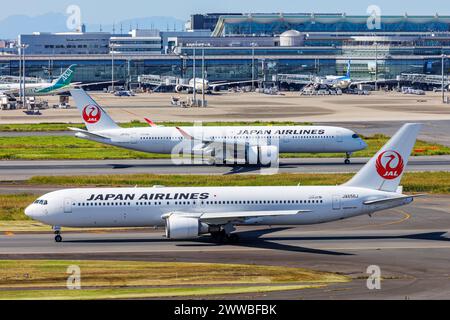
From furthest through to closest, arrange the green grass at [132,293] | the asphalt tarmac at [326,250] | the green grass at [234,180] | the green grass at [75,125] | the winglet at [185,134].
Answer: the green grass at [75,125], the winglet at [185,134], the green grass at [234,180], the asphalt tarmac at [326,250], the green grass at [132,293]

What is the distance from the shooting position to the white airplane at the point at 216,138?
100 m

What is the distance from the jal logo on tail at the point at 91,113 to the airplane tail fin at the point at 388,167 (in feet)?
152

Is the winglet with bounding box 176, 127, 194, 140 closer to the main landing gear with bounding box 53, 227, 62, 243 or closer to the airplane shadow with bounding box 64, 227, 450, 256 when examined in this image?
the airplane shadow with bounding box 64, 227, 450, 256

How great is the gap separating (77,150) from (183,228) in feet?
200

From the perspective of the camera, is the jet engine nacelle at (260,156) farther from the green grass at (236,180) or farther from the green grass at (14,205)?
the green grass at (14,205)

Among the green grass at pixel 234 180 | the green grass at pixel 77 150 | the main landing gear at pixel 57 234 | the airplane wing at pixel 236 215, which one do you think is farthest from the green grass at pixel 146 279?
the green grass at pixel 77 150

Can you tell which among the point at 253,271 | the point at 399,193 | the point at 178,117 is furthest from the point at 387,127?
the point at 253,271

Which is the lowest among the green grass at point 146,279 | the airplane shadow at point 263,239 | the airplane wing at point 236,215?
the airplane shadow at point 263,239

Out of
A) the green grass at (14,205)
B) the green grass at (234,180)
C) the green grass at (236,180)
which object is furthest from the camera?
the green grass at (236,180)

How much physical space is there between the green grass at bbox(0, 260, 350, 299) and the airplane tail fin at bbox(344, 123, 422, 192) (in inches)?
464

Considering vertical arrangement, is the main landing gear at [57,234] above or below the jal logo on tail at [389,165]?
below

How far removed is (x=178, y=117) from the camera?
17412 cm

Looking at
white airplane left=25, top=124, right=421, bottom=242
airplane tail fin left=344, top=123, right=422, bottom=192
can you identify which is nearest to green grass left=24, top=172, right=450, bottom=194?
airplane tail fin left=344, top=123, right=422, bottom=192

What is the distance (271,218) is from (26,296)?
62.1 feet
